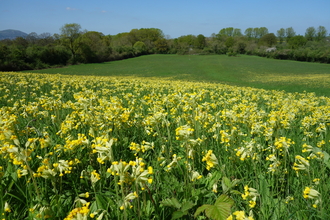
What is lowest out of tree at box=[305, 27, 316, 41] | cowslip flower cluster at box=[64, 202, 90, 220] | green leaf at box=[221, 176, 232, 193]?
green leaf at box=[221, 176, 232, 193]

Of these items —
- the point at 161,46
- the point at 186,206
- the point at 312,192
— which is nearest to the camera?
the point at 312,192

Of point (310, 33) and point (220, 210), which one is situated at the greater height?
point (310, 33)

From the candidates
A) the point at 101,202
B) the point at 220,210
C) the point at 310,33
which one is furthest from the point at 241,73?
the point at 310,33

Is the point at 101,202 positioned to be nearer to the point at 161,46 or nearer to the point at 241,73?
the point at 241,73

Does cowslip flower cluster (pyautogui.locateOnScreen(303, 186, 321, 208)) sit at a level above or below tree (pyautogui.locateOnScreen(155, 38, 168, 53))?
below

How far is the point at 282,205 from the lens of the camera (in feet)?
Result: 7.33

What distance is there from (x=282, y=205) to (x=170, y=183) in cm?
123

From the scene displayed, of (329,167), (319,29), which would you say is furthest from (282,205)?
(319,29)

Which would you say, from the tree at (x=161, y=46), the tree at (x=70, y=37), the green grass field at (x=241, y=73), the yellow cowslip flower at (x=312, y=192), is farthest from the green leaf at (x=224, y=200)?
the tree at (x=161, y=46)

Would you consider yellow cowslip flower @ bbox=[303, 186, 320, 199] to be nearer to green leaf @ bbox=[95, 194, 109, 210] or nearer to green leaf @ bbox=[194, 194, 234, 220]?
green leaf @ bbox=[194, 194, 234, 220]

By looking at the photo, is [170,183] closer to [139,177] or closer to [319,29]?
[139,177]

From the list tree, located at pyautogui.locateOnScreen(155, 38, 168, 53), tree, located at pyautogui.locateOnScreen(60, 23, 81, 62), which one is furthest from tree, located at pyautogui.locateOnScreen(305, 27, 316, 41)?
tree, located at pyautogui.locateOnScreen(60, 23, 81, 62)

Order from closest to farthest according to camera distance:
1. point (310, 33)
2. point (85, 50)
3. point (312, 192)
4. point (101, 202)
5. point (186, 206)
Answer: point (312, 192)
point (186, 206)
point (101, 202)
point (85, 50)
point (310, 33)

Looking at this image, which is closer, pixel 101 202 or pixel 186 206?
pixel 186 206
